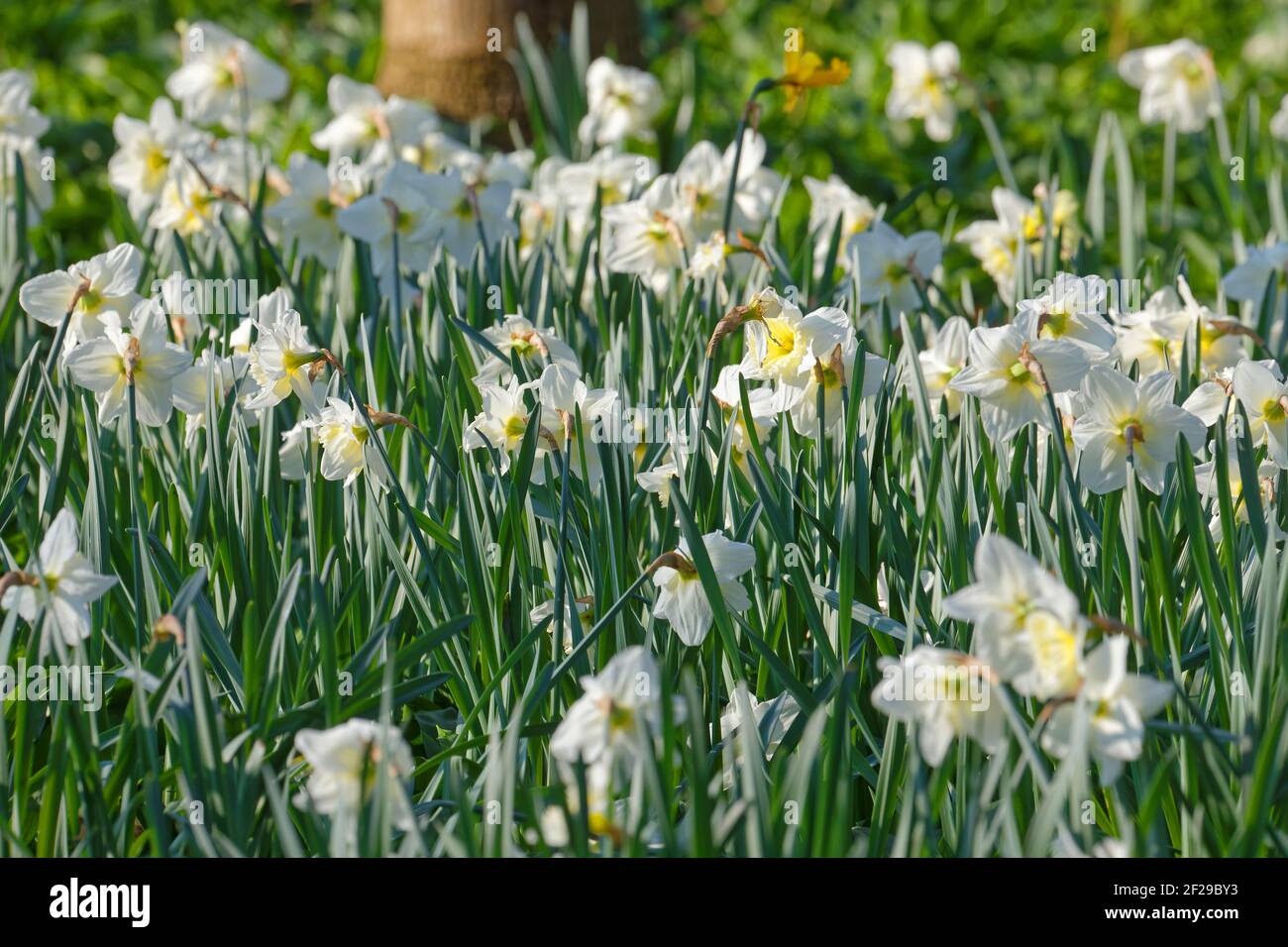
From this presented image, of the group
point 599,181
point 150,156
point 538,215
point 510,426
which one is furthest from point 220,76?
point 510,426

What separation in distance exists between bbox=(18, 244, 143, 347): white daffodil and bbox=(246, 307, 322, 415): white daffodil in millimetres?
287

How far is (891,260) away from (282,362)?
115cm

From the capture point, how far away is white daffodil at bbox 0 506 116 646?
4.00ft

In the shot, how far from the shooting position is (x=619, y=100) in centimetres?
313

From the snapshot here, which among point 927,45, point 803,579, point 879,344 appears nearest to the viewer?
point 803,579

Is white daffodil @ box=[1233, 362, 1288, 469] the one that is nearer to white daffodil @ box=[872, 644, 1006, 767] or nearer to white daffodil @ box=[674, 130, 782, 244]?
white daffodil @ box=[872, 644, 1006, 767]

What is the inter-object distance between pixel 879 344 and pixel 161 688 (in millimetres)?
1457

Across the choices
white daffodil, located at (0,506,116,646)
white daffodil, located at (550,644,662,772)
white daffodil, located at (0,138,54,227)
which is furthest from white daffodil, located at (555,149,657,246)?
white daffodil, located at (550,644,662,772)

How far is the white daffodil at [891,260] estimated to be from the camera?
228cm

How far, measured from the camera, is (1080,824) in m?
1.16

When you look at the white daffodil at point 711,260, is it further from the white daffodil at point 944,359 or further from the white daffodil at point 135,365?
the white daffodil at point 135,365

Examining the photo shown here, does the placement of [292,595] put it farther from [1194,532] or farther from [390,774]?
[1194,532]
